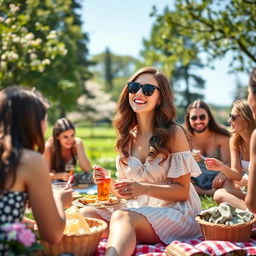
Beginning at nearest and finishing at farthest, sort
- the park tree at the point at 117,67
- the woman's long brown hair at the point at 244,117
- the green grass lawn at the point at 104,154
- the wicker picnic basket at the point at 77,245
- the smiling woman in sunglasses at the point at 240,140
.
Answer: the wicker picnic basket at the point at 77,245 → the smiling woman in sunglasses at the point at 240,140 → the woman's long brown hair at the point at 244,117 → the green grass lawn at the point at 104,154 → the park tree at the point at 117,67

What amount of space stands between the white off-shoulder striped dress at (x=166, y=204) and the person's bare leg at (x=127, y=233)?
2.8 inches

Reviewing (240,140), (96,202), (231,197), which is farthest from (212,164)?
(96,202)

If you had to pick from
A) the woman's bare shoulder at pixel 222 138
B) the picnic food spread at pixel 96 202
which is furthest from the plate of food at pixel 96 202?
the woman's bare shoulder at pixel 222 138

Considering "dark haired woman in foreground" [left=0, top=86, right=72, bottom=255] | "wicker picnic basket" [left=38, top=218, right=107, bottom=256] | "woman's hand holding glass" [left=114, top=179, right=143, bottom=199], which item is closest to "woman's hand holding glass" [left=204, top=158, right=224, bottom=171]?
"woman's hand holding glass" [left=114, top=179, right=143, bottom=199]

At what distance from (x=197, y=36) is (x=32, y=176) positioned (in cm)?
1270

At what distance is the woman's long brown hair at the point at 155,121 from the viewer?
13.4 feet

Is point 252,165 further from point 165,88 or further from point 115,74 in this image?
point 115,74

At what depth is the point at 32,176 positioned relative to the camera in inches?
103

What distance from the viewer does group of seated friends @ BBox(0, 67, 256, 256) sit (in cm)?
264

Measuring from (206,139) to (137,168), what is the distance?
3295 millimetres

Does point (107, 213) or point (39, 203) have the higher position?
point (39, 203)

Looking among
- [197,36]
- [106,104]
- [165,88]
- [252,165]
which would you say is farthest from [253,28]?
[106,104]

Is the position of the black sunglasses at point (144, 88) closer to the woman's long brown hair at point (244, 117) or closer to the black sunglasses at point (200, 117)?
the woman's long brown hair at point (244, 117)

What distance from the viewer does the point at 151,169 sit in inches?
162
